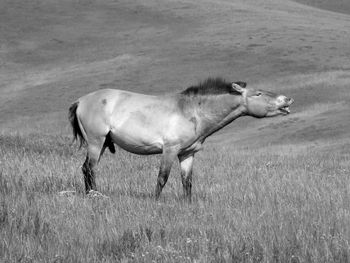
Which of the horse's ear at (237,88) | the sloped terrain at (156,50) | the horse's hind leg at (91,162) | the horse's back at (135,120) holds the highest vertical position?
the horse's ear at (237,88)

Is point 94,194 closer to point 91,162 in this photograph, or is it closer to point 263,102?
point 91,162

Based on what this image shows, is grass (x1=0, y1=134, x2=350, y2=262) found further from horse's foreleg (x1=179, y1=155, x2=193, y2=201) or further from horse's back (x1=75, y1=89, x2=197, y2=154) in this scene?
horse's back (x1=75, y1=89, x2=197, y2=154)

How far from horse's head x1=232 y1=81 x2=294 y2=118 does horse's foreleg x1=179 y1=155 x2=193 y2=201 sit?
3.60ft

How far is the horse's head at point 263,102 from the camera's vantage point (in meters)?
11.1

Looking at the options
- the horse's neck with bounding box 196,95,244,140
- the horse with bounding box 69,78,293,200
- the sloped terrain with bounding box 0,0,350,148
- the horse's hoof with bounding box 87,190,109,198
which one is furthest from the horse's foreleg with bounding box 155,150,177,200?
the sloped terrain with bounding box 0,0,350,148

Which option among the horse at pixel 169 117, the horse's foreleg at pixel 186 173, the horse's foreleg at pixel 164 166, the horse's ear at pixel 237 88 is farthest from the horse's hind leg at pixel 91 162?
the horse's ear at pixel 237 88

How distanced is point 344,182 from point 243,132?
80.9 ft

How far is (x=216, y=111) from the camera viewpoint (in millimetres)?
11422

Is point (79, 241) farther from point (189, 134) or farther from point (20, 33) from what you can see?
point (20, 33)

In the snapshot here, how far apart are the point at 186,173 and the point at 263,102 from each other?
1.47 m

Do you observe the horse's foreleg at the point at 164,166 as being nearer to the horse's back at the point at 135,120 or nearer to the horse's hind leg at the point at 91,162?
the horse's back at the point at 135,120

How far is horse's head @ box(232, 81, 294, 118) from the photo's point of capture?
36.5 feet

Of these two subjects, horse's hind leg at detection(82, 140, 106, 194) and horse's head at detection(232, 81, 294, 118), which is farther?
horse's hind leg at detection(82, 140, 106, 194)

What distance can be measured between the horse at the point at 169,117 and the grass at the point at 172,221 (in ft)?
1.88
